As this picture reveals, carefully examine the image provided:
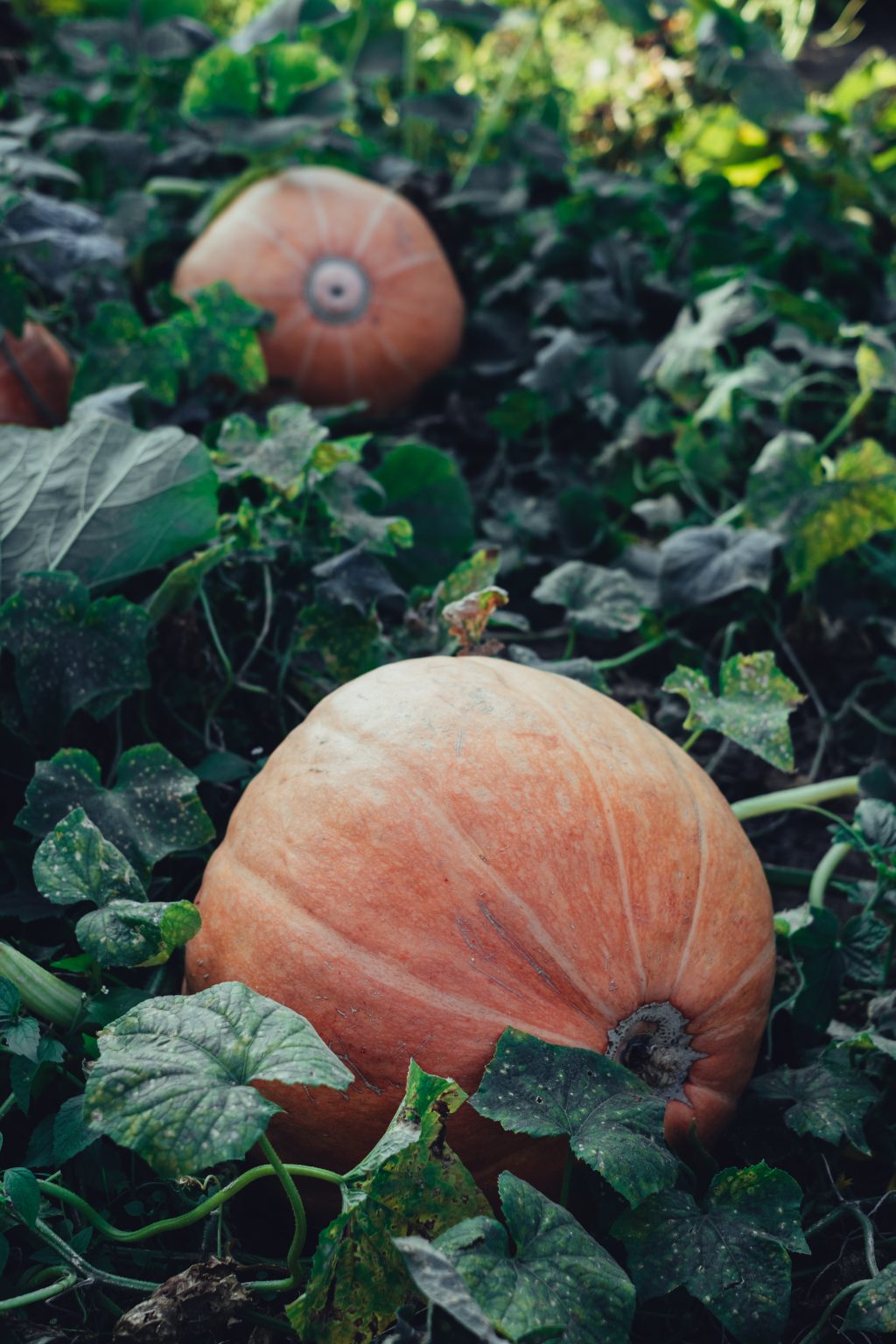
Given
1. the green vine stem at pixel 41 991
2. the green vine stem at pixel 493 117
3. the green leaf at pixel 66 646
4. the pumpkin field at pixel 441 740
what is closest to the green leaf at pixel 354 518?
the pumpkin field at pixel 441 740

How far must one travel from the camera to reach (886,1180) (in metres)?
1.46

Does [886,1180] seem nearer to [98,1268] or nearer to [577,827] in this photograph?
[577,827]

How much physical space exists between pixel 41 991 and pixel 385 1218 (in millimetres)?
508

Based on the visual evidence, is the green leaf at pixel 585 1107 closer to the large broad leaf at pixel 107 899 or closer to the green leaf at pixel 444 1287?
the green leaf at pixel 444 1287

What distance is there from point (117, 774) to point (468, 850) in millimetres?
549

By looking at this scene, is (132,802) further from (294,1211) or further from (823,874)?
(823,874)

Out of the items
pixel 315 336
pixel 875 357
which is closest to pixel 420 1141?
pixel 875 357

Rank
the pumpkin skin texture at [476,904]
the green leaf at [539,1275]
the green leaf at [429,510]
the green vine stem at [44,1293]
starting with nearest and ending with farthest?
the green leaf at [539,1275] < the green vine stem at [44,1293] < the pumpkin skin texture at [476,904] < the green leaf at [429,510]

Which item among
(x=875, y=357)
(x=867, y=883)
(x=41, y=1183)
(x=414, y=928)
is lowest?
(x=867, y=883)

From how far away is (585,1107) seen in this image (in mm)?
1151

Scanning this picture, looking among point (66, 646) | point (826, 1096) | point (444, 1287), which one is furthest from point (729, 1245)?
point (66, 646)

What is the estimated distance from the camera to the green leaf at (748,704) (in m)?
1.58

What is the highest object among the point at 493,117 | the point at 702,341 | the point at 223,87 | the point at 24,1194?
the point at 223,87

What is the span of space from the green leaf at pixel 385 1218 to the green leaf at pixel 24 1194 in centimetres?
28
